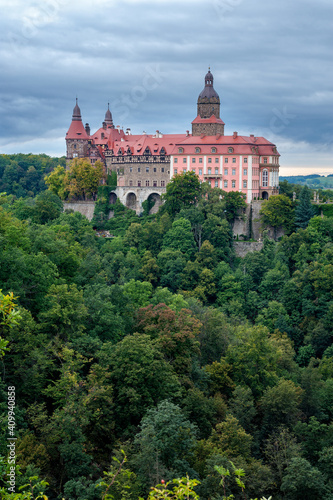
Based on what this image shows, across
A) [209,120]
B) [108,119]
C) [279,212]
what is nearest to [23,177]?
[108,119]

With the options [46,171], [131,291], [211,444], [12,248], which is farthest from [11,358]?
[46,171]

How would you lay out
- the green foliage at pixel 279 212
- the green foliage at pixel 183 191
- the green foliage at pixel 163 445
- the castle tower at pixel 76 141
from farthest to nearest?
the castle tower at pixel 76 141 → the green foliage at pixel 183 191 → the green foliage at pixel 279 212 → the green foliage at pixel 163 445

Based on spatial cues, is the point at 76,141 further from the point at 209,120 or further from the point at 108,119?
the point at 209,120

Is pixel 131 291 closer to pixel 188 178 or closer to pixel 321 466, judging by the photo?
pixel 188 178

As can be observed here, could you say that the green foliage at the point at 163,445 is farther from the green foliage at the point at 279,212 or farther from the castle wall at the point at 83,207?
the castle wall at the point at 83,207

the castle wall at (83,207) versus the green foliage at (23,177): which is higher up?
the green foliage at (23,177)

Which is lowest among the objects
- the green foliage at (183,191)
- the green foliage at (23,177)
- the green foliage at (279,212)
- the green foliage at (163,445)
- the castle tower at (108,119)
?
the green foliage at (163,445)

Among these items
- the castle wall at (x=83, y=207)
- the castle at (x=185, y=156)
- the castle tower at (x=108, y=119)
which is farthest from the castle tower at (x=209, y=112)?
the castle wall at (x=83, y=207)
